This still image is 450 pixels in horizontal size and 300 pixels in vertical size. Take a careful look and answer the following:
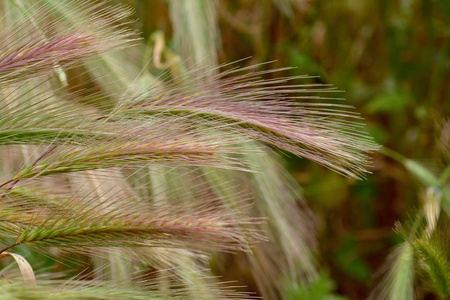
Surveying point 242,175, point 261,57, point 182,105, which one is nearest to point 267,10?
point 261,57

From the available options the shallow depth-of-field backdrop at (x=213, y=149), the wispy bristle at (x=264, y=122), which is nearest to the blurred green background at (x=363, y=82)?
the shallow depth-of-field backdrop at (x=213, y=149)

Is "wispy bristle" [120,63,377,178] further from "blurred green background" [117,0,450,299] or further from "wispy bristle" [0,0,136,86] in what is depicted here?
"blurred green background" [117,0,450,299]

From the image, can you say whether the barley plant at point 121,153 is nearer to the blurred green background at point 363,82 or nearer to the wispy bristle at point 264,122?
the wispy bristle at point 264,122

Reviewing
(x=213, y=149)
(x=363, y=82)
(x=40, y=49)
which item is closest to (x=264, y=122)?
(x=213, y=149)

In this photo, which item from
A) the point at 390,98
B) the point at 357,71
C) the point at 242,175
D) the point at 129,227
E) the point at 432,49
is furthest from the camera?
the point at 357,71

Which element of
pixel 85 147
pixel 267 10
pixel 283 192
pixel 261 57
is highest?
pixel 267 10

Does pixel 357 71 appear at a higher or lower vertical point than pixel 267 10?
lower

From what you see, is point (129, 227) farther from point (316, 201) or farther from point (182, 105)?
point (316, 201)

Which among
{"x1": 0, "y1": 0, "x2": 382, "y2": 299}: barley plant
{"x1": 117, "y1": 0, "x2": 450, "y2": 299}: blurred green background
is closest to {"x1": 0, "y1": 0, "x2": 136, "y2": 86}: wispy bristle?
{"x1": 0, "y1": 0, "x2": 382, "y2": 299}: barley plant

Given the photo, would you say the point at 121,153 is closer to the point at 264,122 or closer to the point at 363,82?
the point at 264,122
